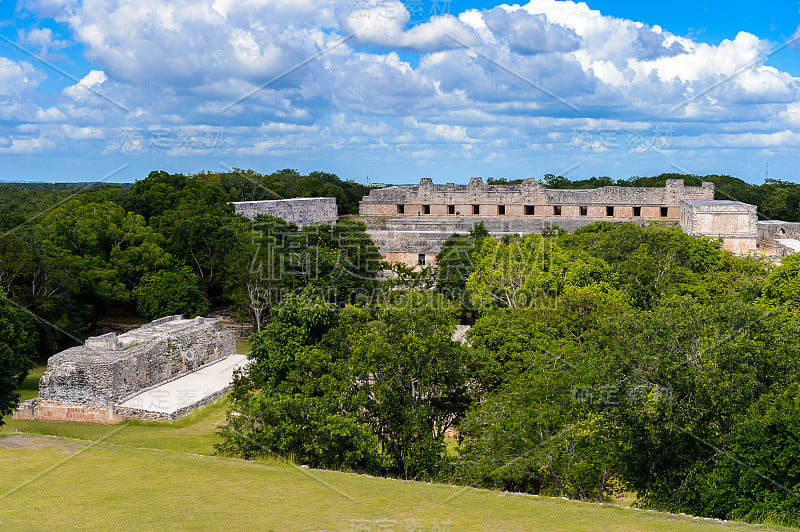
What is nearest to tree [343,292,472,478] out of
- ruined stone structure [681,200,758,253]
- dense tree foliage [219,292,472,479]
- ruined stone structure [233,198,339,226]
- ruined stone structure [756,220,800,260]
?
dense tree foliage [219,292,472,479]

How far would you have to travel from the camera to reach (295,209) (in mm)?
41000

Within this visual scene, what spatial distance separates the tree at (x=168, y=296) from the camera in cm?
2872

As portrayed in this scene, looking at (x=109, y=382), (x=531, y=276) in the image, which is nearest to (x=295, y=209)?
(x=531, y=276)

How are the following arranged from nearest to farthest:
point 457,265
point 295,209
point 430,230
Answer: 1. point 457,265
2. point 430,230
3. point 295,209

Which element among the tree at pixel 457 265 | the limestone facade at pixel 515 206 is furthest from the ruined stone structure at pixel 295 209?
the tree at pixel 457 265

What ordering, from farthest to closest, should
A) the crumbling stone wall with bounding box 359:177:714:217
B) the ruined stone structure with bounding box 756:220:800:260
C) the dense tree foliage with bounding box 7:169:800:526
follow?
the crumbling stone wall with bounding box 359:177:714:217, the ruined stone structure with bounding box 756:220:800:260, the dense tree foliage with bounding box 7:169:800:526

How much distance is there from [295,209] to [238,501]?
32428mm

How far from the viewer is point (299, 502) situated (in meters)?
9.34

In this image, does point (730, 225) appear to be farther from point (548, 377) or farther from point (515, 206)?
point (548, 377)

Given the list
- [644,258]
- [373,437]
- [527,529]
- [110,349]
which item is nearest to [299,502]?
[527,529]

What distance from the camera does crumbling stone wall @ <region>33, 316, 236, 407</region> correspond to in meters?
19.5

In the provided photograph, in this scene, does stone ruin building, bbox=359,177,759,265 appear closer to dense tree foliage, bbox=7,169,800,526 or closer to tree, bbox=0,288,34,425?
dense tree foliage, bbox=7,169,800,526

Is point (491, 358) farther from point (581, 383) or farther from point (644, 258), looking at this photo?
point (644, 258)

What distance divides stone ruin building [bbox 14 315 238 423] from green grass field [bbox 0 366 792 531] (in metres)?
7.03
